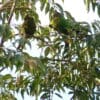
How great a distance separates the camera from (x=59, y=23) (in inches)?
143

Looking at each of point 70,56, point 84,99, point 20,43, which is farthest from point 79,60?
point 20,43

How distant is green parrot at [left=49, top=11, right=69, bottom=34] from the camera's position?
364cm

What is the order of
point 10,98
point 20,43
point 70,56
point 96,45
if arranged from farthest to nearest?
point 10,98, point 70,56, point 96,45, point 20,43

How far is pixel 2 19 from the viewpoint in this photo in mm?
4000

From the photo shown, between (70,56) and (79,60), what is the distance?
0.08 m

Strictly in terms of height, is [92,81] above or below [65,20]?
below

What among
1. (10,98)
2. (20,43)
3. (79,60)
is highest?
(20,43)

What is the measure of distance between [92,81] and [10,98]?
815mm

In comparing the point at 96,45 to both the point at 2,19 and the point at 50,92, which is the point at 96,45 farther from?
the point at 2,19

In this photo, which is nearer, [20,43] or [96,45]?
[20,43]

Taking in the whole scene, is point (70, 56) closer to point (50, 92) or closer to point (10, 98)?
point (50, 92)

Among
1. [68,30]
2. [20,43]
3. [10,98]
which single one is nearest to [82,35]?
[68,30]

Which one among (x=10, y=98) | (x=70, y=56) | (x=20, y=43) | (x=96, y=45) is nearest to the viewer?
(x=20, y=43)

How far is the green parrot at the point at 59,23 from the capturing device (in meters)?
3.64
